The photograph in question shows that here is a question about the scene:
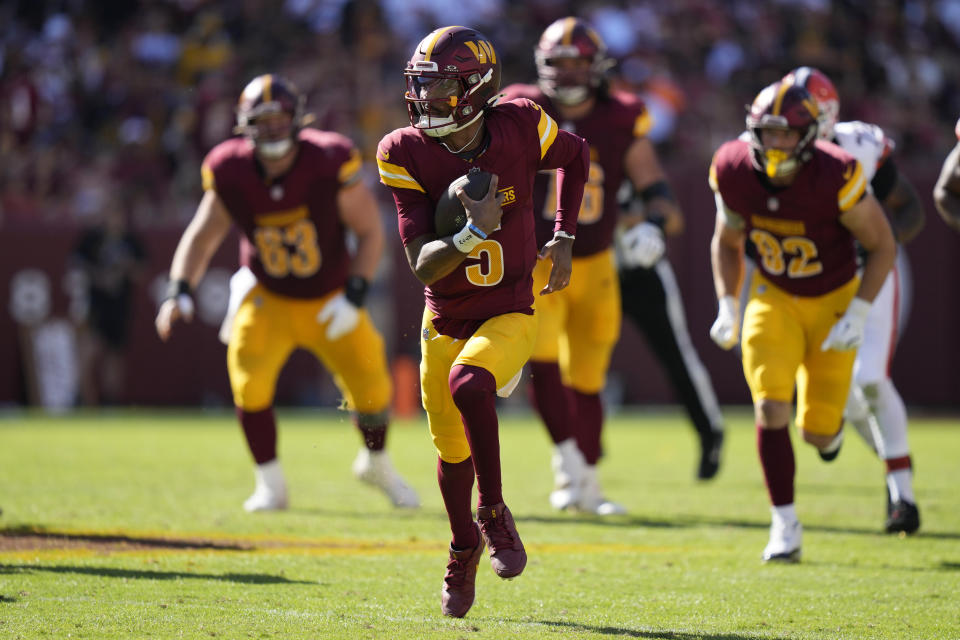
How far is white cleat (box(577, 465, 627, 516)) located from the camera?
623 centimetres

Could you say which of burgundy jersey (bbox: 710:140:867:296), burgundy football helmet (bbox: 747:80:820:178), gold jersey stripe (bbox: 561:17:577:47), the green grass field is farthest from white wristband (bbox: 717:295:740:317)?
gold jersey stripe (bbox: 561:17:577:47)

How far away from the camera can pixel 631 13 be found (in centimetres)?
1433

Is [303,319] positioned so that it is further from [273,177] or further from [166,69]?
[166,69]

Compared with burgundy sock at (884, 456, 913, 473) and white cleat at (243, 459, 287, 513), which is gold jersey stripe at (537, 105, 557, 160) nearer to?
burgundy sock at (884, 456, 913, 473)

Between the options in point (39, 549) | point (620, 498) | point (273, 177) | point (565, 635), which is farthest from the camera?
point (620, 498)

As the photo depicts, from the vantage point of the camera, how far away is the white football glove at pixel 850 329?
496cm

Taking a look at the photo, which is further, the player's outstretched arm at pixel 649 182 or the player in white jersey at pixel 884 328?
the player's outstretched arm at pixel 649 182

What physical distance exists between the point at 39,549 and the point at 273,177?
210cm

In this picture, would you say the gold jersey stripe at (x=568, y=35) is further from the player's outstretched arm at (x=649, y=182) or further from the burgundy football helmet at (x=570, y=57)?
the player's outstretched arm at (x=649, y=182)

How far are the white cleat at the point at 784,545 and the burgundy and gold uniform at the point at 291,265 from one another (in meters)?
2.18

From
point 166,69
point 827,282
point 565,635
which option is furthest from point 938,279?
point 565,635

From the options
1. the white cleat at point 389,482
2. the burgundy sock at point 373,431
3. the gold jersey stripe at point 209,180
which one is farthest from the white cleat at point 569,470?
the gold jersey stripe at point 209,180

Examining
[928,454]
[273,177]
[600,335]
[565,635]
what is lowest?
[928,454]

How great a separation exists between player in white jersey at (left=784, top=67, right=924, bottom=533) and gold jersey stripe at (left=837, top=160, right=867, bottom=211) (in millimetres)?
633
